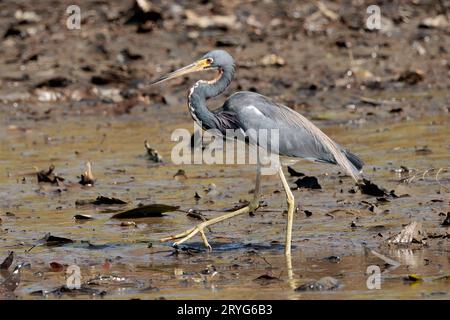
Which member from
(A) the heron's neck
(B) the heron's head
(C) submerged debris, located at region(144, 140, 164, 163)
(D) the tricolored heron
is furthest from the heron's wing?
(C) submerged debris, located at region(144, 140, 164, 163)

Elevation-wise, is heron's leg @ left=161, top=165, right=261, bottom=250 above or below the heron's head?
below

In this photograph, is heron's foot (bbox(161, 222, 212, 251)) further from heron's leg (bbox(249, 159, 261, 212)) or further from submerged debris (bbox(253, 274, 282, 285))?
submerged debris (bbox(253, 274, 282, 285))

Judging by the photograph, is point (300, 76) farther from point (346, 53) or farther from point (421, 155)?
point (421, 155)

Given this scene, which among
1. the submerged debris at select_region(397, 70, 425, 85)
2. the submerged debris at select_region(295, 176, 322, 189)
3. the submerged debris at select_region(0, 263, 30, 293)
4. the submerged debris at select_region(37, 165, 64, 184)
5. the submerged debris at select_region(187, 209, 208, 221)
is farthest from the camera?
the submerged debris at select_region(397, 70, 425, 85)

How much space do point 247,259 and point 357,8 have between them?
33.4ft

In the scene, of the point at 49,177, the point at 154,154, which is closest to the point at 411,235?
the point at 49,177

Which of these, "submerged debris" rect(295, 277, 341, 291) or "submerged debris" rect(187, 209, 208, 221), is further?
"submerged debris" rect(187, 209, 208, 221)

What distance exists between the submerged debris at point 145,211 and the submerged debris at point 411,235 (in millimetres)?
1988

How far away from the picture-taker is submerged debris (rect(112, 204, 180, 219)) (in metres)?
9.11

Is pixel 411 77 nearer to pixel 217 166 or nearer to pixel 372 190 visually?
pixel 217 166

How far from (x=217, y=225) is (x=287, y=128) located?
1.11 m

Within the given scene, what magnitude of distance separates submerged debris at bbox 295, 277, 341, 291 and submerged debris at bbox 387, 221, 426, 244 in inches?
48.3

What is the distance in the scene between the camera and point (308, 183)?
33.0 feet

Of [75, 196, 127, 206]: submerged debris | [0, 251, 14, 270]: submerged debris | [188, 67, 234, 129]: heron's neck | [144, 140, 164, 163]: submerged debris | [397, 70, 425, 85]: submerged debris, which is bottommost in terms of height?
[0, 251, 14, 270]: submerged debris
